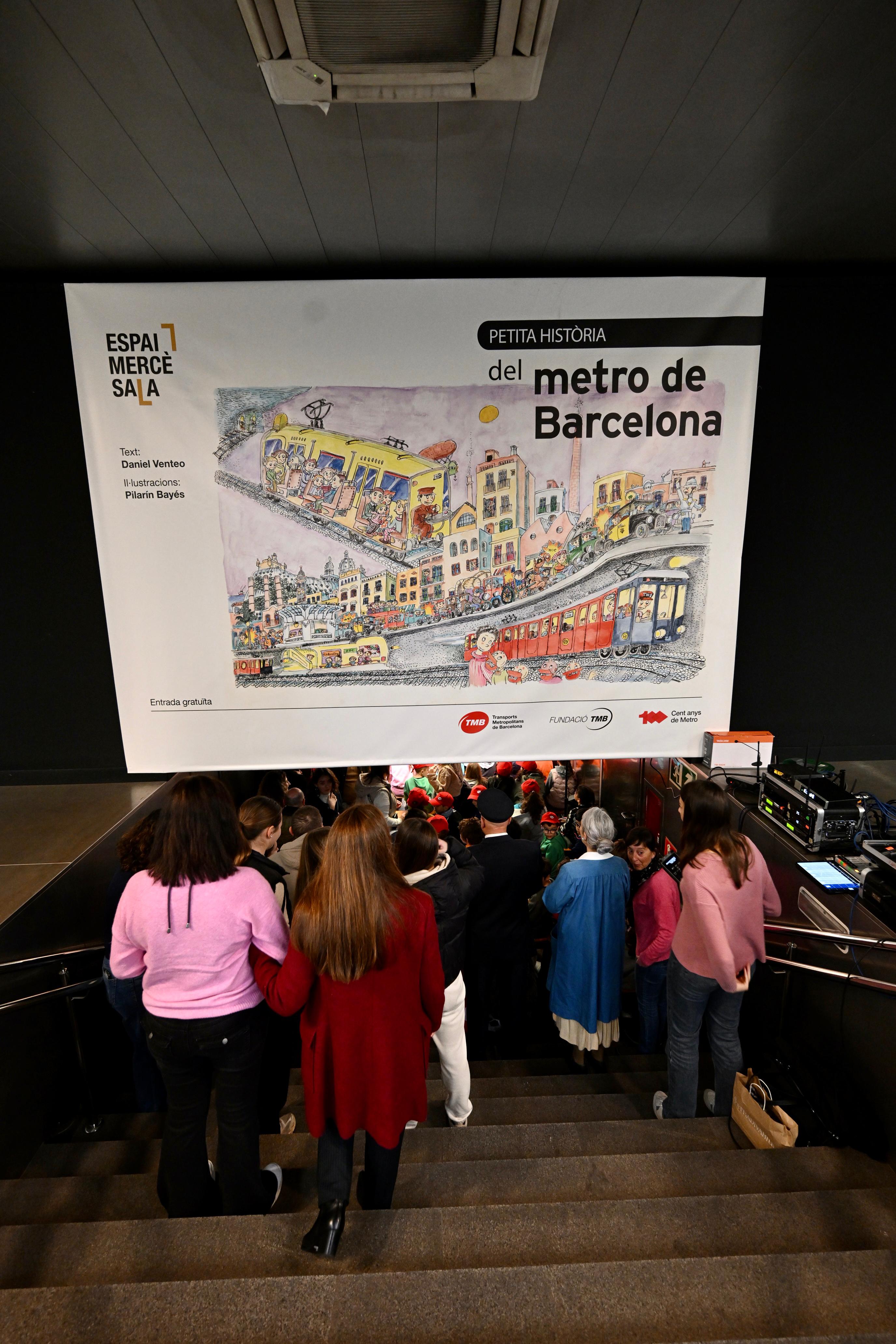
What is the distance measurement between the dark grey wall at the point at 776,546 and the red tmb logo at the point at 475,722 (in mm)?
1409

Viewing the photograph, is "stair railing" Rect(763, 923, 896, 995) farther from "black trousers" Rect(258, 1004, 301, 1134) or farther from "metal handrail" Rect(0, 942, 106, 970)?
"metal handrail" Rect(0, 942, 106, 970)

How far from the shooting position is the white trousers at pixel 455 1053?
2637 mm

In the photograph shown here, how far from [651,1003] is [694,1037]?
0.81 meters

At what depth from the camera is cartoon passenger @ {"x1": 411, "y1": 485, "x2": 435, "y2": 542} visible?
3.37 m

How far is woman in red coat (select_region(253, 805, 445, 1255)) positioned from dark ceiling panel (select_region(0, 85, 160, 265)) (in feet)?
7.98

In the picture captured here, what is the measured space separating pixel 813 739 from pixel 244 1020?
328 centimetres

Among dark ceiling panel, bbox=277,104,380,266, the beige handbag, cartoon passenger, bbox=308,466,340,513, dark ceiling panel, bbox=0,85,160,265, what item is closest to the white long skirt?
the beige handbag

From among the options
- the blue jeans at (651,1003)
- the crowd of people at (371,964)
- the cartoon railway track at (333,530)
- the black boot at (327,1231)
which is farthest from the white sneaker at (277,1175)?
the cartoon railway track at (333,530)

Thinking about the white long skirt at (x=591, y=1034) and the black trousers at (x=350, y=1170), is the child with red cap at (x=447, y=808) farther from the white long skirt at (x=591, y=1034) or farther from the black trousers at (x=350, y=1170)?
the black trousers at (x=350, y=1170)

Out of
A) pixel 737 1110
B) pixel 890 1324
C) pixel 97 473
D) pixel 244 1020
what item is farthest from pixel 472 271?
pixel 890 1324

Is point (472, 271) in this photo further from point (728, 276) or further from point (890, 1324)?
point (890, 1324)

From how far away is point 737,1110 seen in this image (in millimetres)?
2607

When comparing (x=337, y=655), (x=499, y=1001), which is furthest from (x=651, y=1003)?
(x=337, y=655)

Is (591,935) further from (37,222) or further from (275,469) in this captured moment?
(37,222)
